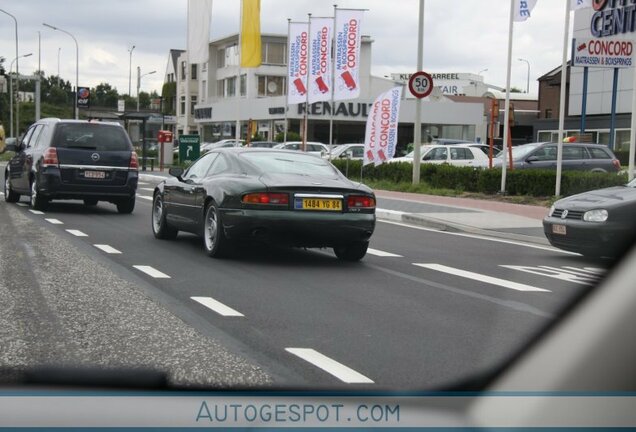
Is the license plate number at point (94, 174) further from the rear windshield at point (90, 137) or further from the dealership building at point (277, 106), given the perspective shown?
the dealership building at point (277, 106)

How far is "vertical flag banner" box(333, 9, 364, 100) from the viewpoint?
34.2 metres

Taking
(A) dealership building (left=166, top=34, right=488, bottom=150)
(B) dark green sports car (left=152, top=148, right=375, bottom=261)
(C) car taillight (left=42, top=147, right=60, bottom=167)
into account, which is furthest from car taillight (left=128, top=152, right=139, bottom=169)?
(A) dealership building (left=166, top=34, right=488, bottom=150)

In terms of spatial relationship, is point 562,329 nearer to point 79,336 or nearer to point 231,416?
point 231,416

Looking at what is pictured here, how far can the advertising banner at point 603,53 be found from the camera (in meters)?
27.0

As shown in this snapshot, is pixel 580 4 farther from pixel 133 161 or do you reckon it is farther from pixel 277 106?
pixel 277 106

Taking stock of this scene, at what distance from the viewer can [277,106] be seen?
6850 cm

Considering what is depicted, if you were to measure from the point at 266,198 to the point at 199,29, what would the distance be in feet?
104

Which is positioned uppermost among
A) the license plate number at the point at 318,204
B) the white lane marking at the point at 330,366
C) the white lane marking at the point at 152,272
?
the license plate number at the point at 318,204

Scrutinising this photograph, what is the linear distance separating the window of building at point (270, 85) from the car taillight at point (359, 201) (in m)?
73.8

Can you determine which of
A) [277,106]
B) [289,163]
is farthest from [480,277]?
[277,106]

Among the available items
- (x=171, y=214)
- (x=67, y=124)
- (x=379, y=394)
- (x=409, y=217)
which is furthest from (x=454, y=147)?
(x=379, y=394)

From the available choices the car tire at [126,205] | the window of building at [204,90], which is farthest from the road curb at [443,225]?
the window of building at [204,90]

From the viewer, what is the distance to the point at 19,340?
586cm

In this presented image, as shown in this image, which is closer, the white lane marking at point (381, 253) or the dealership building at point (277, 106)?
the white lane marking at point (381, 253)
